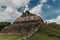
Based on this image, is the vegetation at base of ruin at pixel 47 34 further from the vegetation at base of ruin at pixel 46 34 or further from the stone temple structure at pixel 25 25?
the stone temple structure at pixel 25 25

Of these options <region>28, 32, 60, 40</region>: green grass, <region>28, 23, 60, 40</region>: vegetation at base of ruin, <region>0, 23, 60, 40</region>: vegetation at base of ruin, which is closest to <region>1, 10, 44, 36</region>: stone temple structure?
<region>0, 23, 60, 40</region>: vegetation at base of ruin

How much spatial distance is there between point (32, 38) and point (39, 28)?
10949 mm

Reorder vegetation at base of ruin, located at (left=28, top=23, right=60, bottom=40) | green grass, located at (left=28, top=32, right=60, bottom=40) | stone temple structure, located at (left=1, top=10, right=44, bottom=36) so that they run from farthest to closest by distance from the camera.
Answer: stone temple structure, located at (left=1, top=10, right=44, bottom=36), vegetation at base of ruin, located at (left=28, top=23, right=60, bottom=40), green grass, located at (left=28, top=32, right=60, bottom=40)

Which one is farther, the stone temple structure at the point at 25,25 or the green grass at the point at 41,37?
the stone temple structure at the point at 25,25

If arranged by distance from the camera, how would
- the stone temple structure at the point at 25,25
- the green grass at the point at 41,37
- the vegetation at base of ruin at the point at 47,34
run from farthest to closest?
1. the stone temple structure at the point at 25,25
2. the vegetation at base of ruin at the point at 47,34
3. the green grass at the point at 41,37

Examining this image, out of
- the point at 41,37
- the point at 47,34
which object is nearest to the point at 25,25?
the point at 47,34

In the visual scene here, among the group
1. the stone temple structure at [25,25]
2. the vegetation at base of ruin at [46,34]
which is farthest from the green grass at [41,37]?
the stone temple structure at [25,25]

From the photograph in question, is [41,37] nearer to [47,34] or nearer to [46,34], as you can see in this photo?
[46,34]

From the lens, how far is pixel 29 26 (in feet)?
344

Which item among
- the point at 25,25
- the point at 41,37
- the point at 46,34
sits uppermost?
the point at 25,25

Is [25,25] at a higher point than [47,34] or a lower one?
higher

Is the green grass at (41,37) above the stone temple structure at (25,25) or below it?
below

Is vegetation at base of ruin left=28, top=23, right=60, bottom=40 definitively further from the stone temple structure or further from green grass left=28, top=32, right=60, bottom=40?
the stone temple structure

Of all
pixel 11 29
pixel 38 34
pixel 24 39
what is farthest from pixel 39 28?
pixel 11 29
